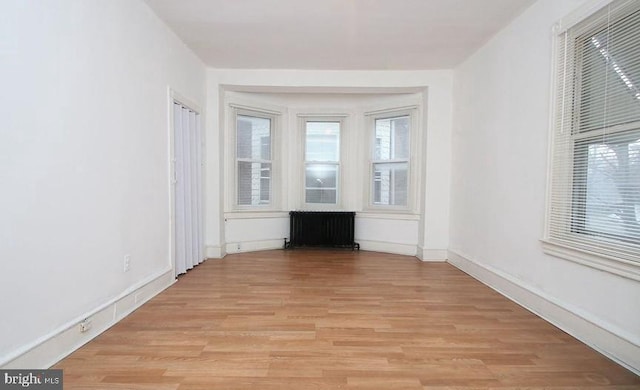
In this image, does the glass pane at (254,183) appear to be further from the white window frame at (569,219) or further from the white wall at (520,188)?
the white window frame at (569,219)

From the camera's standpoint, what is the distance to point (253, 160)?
5.23 m

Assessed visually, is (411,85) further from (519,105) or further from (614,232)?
(614,232)

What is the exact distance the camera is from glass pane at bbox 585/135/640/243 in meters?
1.92

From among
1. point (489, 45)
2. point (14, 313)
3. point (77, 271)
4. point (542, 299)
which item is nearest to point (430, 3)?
point (489, 45)

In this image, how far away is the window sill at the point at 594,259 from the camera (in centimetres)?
189

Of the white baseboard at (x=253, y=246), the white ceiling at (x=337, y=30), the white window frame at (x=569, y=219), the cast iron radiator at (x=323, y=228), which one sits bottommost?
the white baseboard at (x=253, y=246)

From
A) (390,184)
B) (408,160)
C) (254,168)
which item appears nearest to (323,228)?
(390,184)

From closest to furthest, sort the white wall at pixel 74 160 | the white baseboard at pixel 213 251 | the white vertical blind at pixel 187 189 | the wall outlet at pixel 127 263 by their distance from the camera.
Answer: the white wall at pixel 74 160
the wall outlet at pixel 127 263
the white vertical blind at pixel 187 189
the white baseboard at pixel 213 251

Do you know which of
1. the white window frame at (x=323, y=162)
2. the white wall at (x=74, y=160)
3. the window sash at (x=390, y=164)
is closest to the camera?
the white wall at (x=74, y=160)

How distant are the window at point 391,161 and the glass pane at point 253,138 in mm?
1868

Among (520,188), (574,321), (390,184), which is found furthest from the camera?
(390,184)

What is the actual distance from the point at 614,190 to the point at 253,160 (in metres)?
4.46

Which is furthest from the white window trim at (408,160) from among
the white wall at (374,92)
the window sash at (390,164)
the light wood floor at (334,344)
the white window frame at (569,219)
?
the white window frame at (569,219)

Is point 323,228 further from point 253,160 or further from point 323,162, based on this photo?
point 253,160
